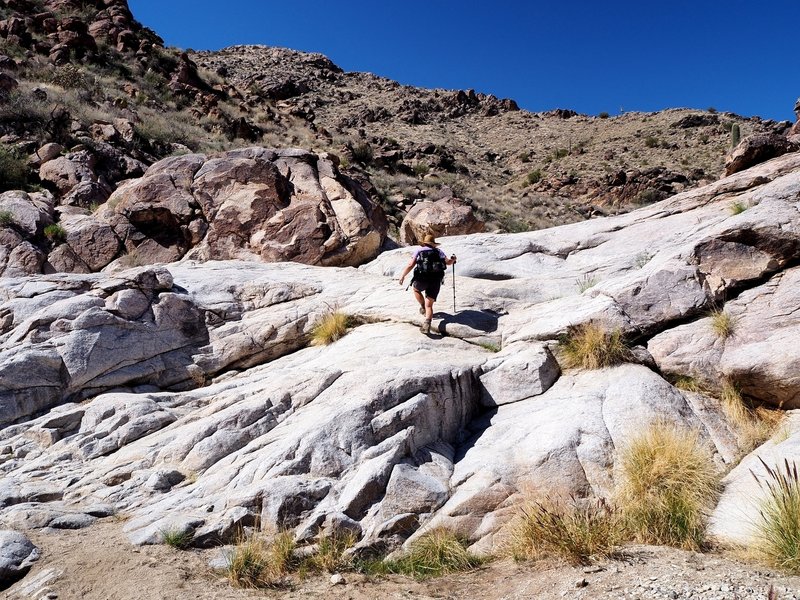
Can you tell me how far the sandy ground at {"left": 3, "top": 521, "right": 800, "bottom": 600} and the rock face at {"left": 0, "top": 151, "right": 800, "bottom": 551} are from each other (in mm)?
429

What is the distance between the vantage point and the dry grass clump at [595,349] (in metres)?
6.69

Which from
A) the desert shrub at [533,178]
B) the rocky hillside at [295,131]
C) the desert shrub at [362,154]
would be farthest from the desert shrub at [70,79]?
the desert shrub at [533,178]

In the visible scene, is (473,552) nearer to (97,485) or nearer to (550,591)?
(550,591)

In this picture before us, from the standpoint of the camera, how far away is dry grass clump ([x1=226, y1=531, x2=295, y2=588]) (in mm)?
4238

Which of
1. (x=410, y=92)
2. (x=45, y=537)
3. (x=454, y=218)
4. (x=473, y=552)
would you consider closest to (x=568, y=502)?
(x=473, y=552)

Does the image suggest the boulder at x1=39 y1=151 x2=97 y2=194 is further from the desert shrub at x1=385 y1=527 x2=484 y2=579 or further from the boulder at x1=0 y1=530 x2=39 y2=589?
the desert shrub at x1=385 y1=527 x2=484 y2=579

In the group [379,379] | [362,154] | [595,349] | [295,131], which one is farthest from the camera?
[295,131]

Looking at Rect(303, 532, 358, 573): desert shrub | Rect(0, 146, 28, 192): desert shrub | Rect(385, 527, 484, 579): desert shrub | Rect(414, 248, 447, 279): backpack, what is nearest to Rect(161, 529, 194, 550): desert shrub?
Rect(303, 532, 358, 573): desert shrub

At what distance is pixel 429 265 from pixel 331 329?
6.34 feet

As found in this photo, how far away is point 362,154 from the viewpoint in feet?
103

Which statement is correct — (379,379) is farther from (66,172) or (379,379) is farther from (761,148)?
(66,172)

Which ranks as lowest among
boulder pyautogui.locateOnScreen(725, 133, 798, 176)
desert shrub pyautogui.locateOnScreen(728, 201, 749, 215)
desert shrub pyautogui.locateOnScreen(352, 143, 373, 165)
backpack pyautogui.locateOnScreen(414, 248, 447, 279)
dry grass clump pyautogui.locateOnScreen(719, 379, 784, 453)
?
dry grass clump pyautogui.locateOnScreen(719, 379, 784, 453)

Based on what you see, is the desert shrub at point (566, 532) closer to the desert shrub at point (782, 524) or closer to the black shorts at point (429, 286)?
the desert shrub at point (782, 524)

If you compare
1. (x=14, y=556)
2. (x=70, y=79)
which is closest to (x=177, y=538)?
(x=14, y=556)
